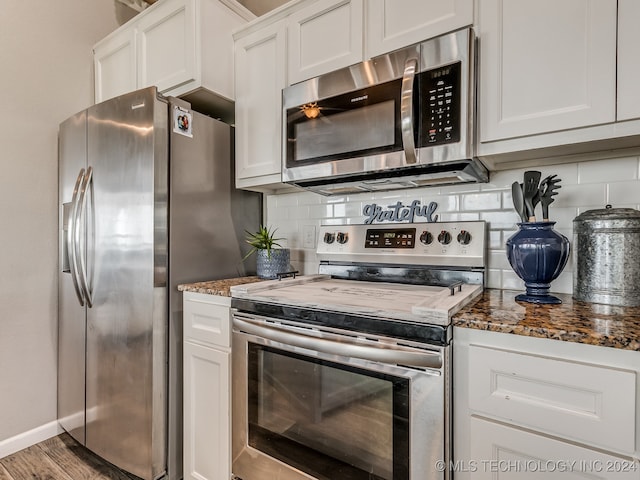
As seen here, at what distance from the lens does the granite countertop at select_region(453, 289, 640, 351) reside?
2.48ft

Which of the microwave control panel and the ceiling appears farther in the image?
the ceiling

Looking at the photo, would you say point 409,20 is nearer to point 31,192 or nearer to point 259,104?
point 259,104

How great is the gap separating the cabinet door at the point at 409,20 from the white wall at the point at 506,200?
0.62 metres

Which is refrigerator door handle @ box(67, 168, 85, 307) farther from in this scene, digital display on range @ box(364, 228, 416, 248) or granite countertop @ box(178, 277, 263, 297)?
digital display on range @ box(364, 228, 416, 248)

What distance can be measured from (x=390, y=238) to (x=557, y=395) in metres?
0.93

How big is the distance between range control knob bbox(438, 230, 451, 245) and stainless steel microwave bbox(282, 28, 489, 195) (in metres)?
0.23

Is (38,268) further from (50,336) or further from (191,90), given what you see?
(191,90)

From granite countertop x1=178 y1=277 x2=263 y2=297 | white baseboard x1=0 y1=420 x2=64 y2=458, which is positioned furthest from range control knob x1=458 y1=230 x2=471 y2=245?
white baseboard x1=0 y1=420 x2=64 y2=458

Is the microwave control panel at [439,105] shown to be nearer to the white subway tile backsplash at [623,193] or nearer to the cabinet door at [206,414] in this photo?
the white subway tile backsplash at [623,193]

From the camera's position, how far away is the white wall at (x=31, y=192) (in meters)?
1.90

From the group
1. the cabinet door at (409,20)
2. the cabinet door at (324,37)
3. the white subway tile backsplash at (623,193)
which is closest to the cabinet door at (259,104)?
the cabinet door at (324,37)

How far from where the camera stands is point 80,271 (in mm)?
1742

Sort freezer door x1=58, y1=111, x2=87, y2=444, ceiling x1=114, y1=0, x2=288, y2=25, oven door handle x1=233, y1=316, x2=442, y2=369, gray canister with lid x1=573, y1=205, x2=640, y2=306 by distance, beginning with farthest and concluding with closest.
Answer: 1. ceiling x1=114, y1=0, x2=288, y2=25
2. freezer door x1=58, y1=111, x2=87, y2=444
3. gray canister with lid x1=573, y1=205, x2=640, y2=306
4. oven door handle x1=233, y1=316, x2=442, y2=369

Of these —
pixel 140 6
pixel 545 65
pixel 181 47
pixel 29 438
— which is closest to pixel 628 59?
pixel 545 65
